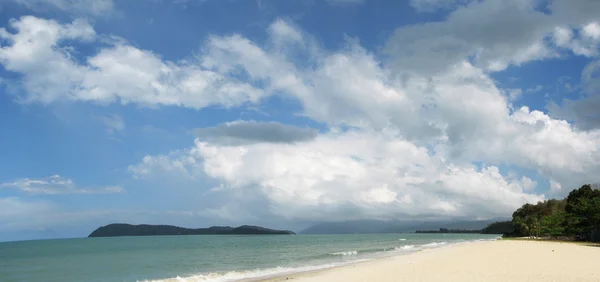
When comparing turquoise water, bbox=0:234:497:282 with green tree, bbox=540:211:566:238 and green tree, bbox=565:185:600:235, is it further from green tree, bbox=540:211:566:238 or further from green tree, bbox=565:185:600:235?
green tree, bbox=540:211:566:238

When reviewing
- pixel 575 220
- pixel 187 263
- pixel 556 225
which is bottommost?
pixel 187 263

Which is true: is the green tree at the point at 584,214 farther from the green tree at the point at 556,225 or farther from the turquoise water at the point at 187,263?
the turquoise water at the point at 187,263

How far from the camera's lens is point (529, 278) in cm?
1814

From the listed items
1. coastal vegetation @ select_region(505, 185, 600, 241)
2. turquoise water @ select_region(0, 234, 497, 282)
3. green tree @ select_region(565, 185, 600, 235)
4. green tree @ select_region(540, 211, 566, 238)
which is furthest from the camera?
green tree @ select_region(540, 211, 566, 238)

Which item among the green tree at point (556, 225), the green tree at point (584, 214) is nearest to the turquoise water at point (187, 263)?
the green tree at point (584, 214)

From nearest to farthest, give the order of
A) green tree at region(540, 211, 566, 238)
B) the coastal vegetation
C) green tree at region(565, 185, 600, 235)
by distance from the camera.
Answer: green tree at region(565, 185, 600, 235), the coastal vegetation, green tree at region(540, 211, 566, 238)

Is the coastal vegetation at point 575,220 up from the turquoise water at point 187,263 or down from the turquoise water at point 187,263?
up

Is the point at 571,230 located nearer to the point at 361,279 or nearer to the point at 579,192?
the point at 579,192

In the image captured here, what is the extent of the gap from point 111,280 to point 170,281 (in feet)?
28.2

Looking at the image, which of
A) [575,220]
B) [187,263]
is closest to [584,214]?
[575,220]

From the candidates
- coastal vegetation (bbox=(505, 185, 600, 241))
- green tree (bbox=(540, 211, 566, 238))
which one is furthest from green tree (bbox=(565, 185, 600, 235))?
green tree (bbox=(540, 211, 566, 238))

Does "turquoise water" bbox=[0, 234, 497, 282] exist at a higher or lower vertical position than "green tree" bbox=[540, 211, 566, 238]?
lower

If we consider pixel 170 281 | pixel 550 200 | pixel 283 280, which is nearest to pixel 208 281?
pixel 170 281

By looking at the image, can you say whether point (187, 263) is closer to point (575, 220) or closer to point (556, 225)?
point (575, 220)
